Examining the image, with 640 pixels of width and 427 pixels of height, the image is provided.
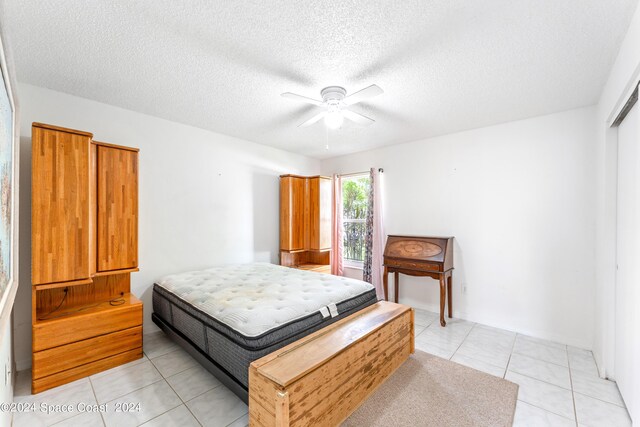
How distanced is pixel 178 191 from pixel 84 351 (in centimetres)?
177

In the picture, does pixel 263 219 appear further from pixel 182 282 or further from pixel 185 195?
pixel 182 282

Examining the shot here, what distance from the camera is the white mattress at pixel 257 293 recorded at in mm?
1942

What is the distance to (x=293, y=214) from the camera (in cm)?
436

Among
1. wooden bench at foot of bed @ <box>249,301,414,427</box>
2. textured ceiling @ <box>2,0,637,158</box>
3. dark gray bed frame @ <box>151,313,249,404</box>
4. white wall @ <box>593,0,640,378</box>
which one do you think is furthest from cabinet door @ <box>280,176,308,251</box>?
white wall @ <box>593,0,640,378</box>

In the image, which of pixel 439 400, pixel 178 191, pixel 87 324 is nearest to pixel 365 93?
pixel 439 400

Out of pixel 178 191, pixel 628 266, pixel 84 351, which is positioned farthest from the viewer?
pixel 178 191

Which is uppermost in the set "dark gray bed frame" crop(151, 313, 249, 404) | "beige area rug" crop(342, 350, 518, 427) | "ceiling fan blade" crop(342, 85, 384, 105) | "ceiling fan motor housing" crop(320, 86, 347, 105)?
"ceiling fan motor housing" crop(320, 86, 347, 105)

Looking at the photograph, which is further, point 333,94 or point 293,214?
point 293,214

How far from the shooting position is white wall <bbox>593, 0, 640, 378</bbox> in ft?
6.99

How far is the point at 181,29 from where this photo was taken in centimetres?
171

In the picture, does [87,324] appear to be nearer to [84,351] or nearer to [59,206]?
[84,351]

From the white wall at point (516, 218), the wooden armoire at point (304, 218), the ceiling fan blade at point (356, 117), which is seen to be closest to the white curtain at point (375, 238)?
the white wall at point (516, 218)

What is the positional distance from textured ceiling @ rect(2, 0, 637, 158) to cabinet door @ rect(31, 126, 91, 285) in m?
0.59

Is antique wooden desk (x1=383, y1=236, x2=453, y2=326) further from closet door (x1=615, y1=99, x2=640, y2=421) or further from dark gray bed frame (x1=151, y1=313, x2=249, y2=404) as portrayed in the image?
dark gray bed frame (x1=151, y1=313, x2=249, y2=404)
